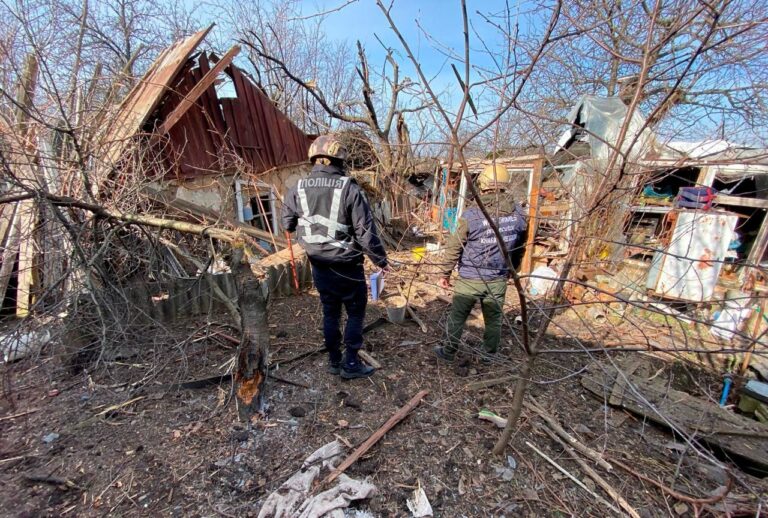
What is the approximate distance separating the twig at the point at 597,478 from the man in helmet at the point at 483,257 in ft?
3.87

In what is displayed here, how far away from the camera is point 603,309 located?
544cm

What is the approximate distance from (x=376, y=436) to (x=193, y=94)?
21.4ft

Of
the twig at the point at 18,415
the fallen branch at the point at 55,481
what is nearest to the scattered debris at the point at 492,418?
the fallen branch at the point at 55,481

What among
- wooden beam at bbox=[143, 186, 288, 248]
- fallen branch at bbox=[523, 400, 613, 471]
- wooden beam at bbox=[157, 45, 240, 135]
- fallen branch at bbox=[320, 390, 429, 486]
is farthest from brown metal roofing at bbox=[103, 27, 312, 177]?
fallen branch at bbox=[523, 400, 613, 471]

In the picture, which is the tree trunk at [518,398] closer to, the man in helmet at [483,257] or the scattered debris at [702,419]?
the scattered debris at [702,419]

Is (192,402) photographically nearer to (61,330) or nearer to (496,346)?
(61,330)

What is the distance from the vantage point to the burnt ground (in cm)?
221

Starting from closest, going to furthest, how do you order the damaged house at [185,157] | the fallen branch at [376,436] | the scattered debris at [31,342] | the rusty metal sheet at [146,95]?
the fallen branch at [376,436], the scattered debris at [31,342], the damaged house at [185,157], the rusty metal sheet at [146,95]

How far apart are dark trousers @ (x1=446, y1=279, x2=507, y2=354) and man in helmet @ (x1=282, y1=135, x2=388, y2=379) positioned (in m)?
1.09

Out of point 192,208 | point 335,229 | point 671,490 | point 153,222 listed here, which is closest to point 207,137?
point 192,208

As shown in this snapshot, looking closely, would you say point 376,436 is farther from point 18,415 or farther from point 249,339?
point 18,415

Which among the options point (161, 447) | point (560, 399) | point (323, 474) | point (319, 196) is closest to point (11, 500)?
point (161, 447)

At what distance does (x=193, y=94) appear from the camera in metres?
5.96

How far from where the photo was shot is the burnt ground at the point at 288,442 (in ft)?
7.24
